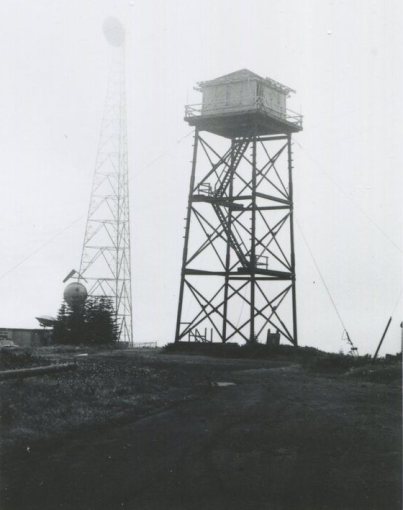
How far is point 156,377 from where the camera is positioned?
67.2ft

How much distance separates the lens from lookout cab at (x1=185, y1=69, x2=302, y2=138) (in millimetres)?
34688

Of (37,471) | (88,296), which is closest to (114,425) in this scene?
(37,471)

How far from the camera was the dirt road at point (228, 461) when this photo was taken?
1012 cm

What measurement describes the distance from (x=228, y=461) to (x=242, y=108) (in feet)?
81.6

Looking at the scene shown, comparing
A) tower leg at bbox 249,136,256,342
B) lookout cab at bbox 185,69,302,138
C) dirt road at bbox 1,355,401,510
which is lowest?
dirt road at bbox 1,355,401,510

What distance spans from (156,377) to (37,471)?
9.03m

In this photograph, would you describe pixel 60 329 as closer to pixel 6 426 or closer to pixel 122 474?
pixel 6 426

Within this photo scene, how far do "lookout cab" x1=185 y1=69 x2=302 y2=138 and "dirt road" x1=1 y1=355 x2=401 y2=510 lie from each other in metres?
19.9

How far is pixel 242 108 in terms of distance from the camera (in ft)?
114

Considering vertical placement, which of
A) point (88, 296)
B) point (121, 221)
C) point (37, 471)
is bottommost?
point (37, 471)

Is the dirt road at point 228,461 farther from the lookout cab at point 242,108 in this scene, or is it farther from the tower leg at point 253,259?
the lookout cab at point 242,108

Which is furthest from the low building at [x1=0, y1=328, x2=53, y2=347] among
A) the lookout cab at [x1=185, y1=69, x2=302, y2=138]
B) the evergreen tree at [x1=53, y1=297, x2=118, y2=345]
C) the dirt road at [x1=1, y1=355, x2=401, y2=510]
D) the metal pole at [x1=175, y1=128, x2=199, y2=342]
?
the dirt road at [x1=1, y1=355, x2=401, y2=510]

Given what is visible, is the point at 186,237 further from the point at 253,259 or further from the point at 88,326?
the point at 88,326

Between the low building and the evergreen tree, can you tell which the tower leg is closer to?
the evergreen tree
